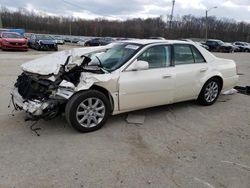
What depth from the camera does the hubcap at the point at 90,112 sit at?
4.05 meters

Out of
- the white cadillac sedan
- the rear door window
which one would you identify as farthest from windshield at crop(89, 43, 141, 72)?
the rear door window

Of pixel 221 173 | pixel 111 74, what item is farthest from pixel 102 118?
pixel 221 173

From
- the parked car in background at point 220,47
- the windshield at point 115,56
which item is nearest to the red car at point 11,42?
the windshield at point 115,56

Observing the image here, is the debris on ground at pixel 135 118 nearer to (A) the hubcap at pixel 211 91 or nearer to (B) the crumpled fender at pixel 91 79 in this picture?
(B) the crumpled fender at pixel 91 79

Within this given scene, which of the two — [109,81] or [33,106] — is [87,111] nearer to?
[109,81]

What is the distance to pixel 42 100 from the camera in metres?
4.04

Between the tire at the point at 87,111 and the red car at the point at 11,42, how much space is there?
59.4 ft

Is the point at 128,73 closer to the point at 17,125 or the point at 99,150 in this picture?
the point at 99,150

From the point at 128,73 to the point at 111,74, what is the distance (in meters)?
0.32

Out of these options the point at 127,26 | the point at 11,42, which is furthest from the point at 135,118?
the point at 127,26

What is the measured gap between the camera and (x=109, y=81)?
13.8ft

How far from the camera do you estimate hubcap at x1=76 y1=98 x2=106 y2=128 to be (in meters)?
4.05

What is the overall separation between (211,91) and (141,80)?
6.94 feet

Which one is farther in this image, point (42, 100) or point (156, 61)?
point (156, 61)
